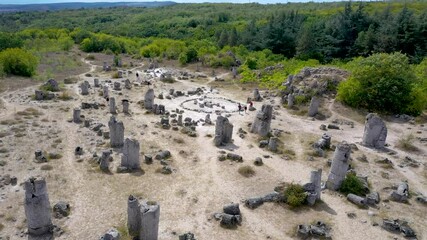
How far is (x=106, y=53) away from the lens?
222ft

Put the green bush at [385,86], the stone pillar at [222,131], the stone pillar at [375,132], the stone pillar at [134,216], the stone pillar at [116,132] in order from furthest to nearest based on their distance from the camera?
the green bush at [385,86], the stone pillar at [375,132], the stone pillar at [222,131], the stone pillar at [116,132], the stone pillar at [134,216]

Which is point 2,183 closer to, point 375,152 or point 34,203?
point 34,203

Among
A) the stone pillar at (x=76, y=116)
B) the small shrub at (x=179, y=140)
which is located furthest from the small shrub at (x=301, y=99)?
the stone pillar at (x=76, y=116)

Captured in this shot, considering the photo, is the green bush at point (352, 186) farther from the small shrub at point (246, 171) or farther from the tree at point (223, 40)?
the tree at point (223, 40)

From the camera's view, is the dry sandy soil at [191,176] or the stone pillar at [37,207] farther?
the dry sandy soil at [191,176]

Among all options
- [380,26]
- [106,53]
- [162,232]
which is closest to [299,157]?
[162,232]

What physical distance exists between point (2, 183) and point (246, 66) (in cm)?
3927

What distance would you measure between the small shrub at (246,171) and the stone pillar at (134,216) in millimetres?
7857

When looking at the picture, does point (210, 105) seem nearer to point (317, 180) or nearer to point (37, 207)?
point (317, 180)

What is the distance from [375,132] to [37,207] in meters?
22.0

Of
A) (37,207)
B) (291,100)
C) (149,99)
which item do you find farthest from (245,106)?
(37,207)

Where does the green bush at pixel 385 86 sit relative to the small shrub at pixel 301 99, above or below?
above

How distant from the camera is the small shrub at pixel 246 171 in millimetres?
21627

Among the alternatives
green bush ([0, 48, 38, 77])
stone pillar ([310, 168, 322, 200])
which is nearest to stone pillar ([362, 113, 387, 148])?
stone pillar ([310, 168, 322, 200])
